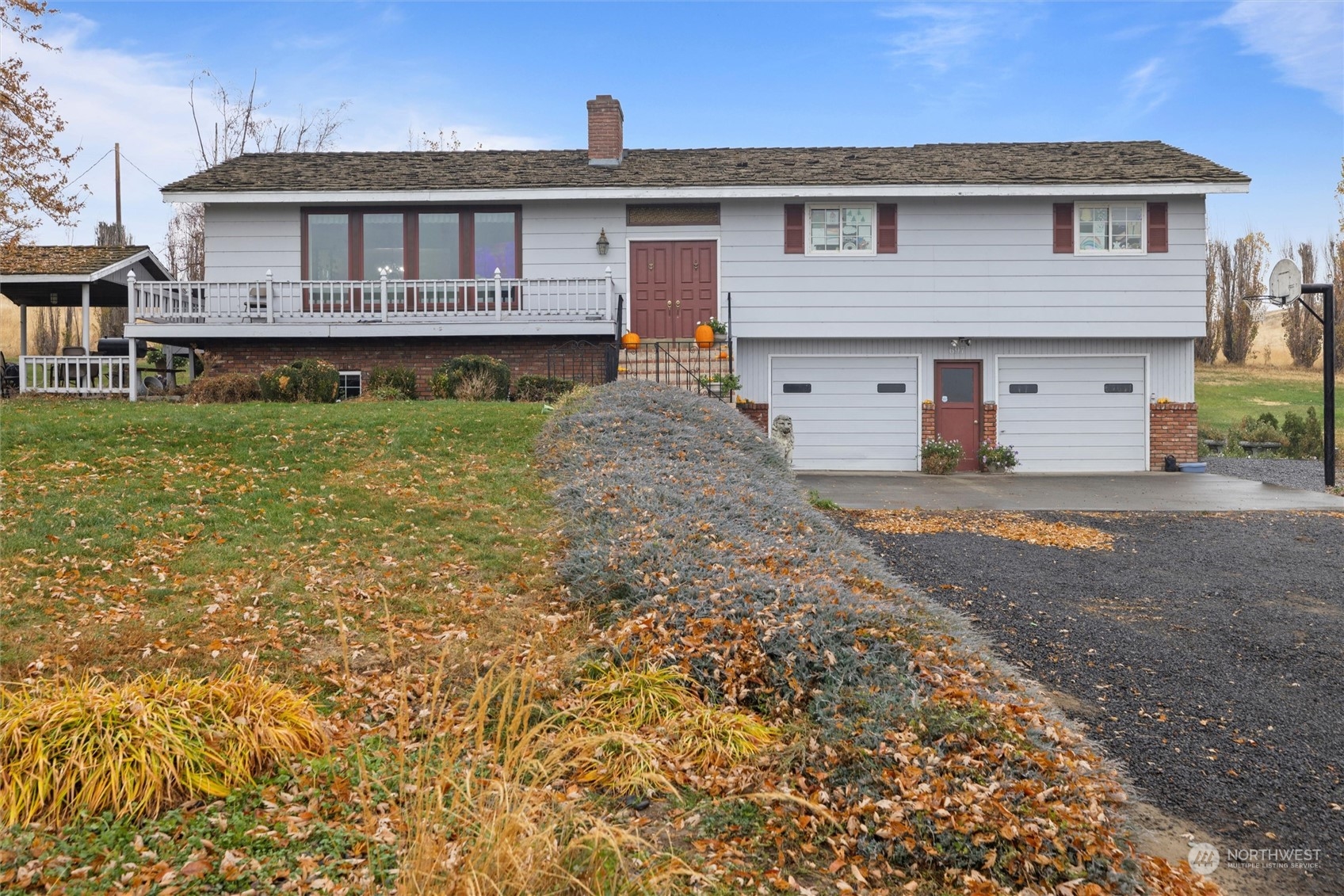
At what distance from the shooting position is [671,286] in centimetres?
1734

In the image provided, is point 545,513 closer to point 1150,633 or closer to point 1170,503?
point 1150,633

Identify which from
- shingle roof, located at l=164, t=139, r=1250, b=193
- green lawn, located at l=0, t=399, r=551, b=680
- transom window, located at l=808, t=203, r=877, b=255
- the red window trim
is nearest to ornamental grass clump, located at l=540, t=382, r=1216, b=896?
green lawn, located at l=0, t=399, r=551, b=680

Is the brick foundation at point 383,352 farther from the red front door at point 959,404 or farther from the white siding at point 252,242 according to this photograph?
the red front door at point 959,404

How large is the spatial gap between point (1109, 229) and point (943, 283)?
318 centimetres

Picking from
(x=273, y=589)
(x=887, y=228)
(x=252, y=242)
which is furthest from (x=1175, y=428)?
(x=252, y=242)

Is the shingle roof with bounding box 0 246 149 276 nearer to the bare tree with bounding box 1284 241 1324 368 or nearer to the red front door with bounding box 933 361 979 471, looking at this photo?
the red front door with bounding box 933 361 979 471

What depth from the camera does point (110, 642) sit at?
515cm

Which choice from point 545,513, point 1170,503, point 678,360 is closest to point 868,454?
point 678,360

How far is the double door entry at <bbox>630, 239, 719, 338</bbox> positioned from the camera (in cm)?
1730

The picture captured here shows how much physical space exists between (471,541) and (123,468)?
401 cm

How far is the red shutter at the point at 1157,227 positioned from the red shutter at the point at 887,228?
457cm

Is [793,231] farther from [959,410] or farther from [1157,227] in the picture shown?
[1157,227]

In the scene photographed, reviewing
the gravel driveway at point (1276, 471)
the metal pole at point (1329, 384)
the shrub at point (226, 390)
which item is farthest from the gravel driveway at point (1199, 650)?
the shrub at point (226, 390)

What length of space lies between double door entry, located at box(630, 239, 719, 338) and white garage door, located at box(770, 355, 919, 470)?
71.0 inches
